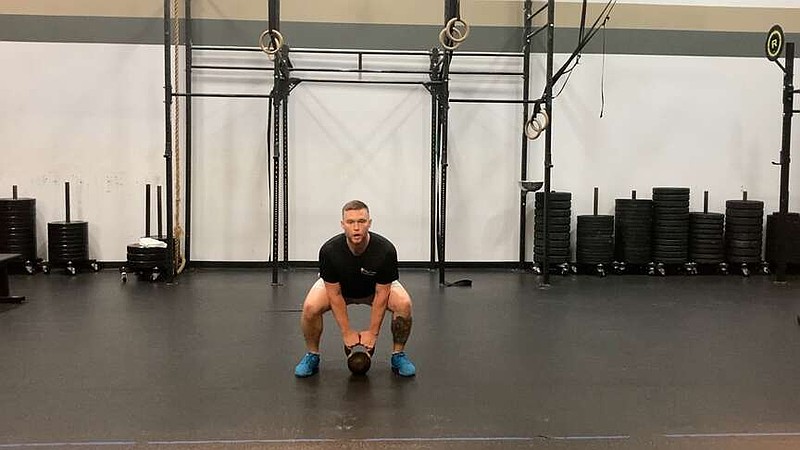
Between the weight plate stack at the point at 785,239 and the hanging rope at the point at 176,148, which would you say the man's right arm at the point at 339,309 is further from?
the weight plate stack at the point at 785,239

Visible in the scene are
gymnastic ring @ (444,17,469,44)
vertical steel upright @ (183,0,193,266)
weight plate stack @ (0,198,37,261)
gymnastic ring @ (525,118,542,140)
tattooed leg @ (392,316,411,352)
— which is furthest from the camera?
vertical steel upright @ (183,0,193,266)

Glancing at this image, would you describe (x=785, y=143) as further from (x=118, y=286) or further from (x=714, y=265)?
(x=118, y=286)

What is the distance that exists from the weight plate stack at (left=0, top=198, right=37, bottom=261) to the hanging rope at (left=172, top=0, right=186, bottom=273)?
108 centimetres

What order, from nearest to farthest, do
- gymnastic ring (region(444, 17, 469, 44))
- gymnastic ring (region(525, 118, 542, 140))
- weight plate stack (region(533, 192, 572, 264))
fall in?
1. gymnastic ring (region(444, 17, 469, 44))
2. gymnastic ring (region(525, 118, 542, 140))
3. weight plate stack (region(533, 192, 572, 264))

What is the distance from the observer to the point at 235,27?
593cm

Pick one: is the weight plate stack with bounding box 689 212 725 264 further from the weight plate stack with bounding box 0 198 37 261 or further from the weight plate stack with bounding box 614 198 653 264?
the weight plate stack with bounding box 0 198 37 261

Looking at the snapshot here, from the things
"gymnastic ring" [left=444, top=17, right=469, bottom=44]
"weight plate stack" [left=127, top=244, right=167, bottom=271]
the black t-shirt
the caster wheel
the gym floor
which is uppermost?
"gymnastic ring" [left=444, top=17, right=469, bottom=44]

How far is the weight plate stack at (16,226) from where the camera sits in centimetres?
556

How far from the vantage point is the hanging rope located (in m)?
5.64

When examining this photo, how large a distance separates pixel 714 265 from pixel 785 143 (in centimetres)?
111

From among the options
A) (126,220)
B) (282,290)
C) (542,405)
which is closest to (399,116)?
(282,290)

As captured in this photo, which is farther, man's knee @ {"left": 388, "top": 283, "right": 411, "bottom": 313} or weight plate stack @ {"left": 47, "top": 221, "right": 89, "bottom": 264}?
weight plate stack @ {"left": 47, "top": 221, "right": 89, "bottom": 264}

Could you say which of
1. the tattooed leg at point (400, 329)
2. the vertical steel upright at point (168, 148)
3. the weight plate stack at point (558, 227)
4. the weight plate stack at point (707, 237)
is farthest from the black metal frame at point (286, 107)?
the tattooed leg at point (400, 329)

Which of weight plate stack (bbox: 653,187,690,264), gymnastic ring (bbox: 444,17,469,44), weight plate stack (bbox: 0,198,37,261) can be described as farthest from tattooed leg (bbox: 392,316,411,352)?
weight plate stack (bbox: 0,198,37,261)
